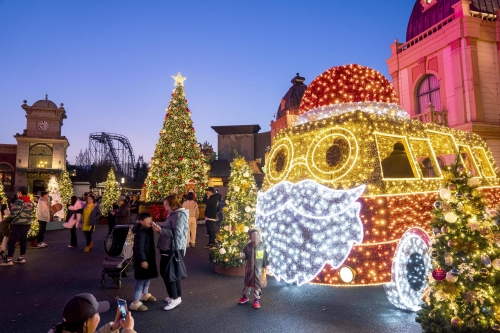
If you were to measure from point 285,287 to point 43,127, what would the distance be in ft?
130

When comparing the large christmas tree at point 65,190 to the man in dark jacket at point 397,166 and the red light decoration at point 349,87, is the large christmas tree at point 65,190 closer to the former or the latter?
the red light decoration at point 349,87

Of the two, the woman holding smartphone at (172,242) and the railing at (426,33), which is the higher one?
the railing at (426,33)

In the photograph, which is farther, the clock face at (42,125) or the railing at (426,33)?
the clock face at (42,125)

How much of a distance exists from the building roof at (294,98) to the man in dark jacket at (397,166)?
979 inches

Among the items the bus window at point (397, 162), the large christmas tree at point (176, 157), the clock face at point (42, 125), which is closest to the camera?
the bus window at point (397, 162)

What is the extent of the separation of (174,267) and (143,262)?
1.63 ft

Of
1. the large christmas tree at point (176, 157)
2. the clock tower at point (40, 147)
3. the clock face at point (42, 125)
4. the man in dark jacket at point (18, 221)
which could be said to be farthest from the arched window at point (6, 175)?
the man in dark jacket at point (18, 221)

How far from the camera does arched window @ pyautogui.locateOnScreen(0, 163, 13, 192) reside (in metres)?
36.2

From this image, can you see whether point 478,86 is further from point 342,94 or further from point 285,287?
point 285,287

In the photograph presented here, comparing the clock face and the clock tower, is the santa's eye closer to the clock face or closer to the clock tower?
the clock tower

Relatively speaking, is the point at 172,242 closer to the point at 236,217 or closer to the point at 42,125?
the point at 236,217

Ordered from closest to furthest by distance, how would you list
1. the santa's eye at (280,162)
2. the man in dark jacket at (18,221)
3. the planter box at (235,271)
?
the santa's eye at (280,162) → the planter box at (235,271) → the man in dark jacket at (18,221)

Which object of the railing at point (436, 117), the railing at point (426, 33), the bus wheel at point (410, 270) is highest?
the railing at point (426, 33)

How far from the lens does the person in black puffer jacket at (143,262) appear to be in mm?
5093
